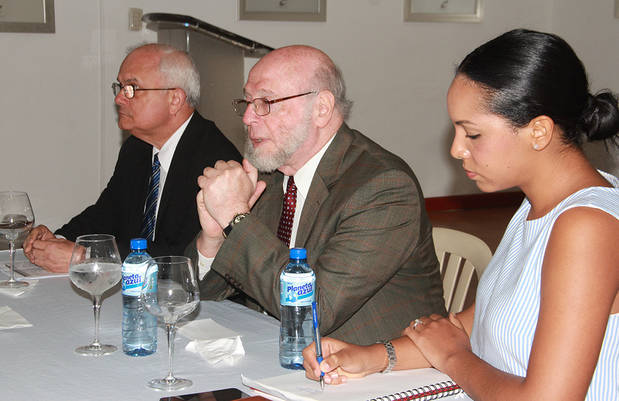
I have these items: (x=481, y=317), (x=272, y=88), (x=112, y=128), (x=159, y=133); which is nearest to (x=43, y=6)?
(x=112, y=128)

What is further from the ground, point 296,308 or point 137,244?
point 137,244

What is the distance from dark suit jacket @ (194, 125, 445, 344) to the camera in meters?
1.82

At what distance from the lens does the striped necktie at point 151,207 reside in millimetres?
2840

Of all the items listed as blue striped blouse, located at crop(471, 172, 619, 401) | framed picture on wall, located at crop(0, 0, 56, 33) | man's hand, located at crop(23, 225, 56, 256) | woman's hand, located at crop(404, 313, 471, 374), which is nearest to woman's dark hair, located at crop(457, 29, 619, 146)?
blue striped blouse, located at crop(471, 172, 619, 401)

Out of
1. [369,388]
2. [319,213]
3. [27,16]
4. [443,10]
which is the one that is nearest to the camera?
[369,388]

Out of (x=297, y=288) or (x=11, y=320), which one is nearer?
(x=297, y=288)

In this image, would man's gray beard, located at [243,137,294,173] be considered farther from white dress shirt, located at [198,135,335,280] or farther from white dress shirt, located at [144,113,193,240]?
white dress shirt, located at [144,113,193,240]

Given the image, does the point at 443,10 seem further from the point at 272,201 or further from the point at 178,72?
the point at 272,201

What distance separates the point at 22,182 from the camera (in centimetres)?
525

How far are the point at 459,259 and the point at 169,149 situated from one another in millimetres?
1259

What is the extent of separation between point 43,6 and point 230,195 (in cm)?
371

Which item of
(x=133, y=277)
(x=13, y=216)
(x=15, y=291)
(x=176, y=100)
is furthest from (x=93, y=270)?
(x=176, y=100)

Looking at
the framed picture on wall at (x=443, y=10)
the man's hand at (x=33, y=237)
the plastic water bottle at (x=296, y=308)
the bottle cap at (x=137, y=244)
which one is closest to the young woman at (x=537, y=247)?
the plastic water bottle at (x=296, y=308)

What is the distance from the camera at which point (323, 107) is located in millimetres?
2166
